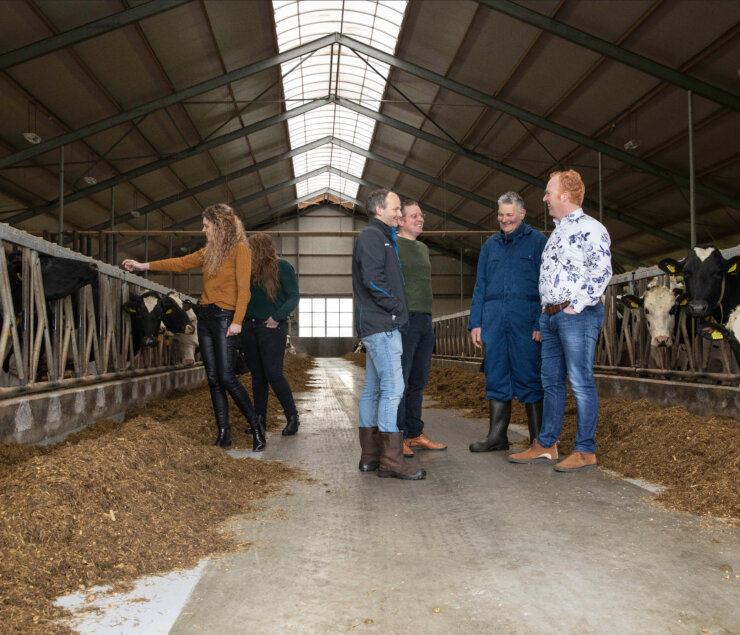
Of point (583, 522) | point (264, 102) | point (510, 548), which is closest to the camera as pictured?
point (510, 548)

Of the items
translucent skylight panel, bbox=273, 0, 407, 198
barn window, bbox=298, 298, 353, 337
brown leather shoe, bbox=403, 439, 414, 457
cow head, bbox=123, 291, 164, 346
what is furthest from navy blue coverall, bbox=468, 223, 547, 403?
barn window, bbox=298, 298, 353, 337

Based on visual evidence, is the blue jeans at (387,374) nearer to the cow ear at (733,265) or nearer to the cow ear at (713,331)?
the cow ear at (713,331)

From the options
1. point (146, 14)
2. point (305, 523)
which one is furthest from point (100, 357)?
point (146, 14)

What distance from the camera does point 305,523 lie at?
3016 mm

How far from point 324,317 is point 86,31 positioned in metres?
25.9

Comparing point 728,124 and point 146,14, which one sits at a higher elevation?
point 146,14

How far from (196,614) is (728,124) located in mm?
15657

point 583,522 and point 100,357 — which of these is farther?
point 100,357

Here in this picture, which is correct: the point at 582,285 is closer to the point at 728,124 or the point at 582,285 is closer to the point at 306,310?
the point at 728,124

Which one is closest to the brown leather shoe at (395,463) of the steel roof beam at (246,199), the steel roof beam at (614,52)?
the steel roof beam at (614,52)

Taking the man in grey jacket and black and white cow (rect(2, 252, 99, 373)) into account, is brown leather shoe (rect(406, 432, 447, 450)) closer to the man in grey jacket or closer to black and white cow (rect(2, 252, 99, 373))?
the man in grey jacket

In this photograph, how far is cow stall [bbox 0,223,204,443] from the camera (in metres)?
4.66

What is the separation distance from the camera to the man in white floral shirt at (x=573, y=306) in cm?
427

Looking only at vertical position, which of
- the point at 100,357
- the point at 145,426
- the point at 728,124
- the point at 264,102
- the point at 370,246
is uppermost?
the point at 264,102
